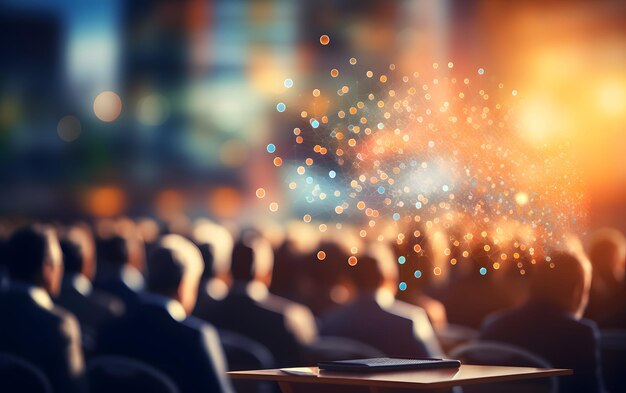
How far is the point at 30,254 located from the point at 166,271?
0.52 metres

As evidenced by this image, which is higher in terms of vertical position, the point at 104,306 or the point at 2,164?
the point at 104,306

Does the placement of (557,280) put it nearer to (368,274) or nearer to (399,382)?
(368,274)

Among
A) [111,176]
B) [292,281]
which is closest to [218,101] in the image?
[111,176]

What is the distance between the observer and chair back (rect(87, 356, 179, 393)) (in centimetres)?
346

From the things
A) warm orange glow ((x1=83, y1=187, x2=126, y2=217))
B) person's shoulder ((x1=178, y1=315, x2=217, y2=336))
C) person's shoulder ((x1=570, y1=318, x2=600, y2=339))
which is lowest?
warm orange glow ((x1=83, y1=187, x2=126, y2=217))

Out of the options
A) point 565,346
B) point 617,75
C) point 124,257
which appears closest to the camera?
point 565,346

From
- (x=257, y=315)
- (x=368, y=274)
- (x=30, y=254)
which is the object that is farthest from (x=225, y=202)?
(x=30, y=254)

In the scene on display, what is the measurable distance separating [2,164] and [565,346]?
20.3 meters

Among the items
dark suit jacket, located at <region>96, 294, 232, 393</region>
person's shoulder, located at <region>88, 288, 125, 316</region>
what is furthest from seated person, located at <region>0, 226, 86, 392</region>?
person's shoulder, located at <region>88, 288, 125, 316</region>

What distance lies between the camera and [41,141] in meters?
21.9

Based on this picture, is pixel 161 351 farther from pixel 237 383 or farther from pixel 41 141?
pixel 41 141

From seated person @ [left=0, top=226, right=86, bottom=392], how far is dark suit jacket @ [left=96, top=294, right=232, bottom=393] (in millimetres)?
140

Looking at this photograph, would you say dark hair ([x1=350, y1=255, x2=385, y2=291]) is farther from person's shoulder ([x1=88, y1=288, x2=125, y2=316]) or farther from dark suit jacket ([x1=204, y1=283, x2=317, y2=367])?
person's shoulder ([x1=88, y1=288, x2=125, y2=316])

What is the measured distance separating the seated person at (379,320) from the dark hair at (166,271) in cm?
79
